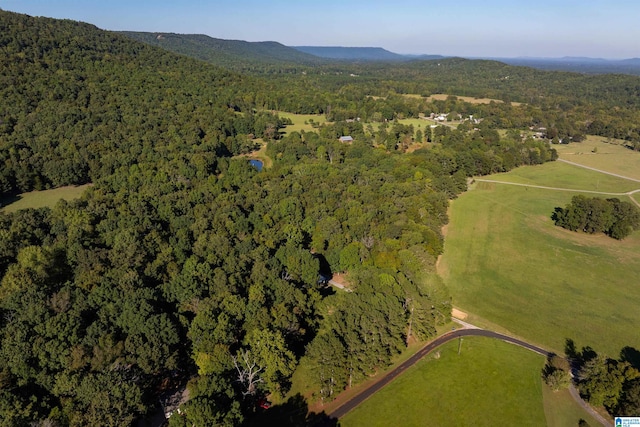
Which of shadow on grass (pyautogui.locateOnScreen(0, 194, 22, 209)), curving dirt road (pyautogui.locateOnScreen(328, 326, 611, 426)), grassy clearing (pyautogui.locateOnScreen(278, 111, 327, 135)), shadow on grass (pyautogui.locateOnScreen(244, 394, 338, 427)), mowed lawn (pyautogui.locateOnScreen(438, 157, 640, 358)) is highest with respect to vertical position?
grassy clearing (pyautogui.locateOnScreen(278, 111, 327, 135))

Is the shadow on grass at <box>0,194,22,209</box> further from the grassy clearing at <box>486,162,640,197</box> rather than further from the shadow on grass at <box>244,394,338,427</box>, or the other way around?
the grassy clearing at <box>486,162,640,197</box>

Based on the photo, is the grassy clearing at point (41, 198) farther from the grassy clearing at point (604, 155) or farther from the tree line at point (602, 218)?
the grassy clearing at point (604, 155)

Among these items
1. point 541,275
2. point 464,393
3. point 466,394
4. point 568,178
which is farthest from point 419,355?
point 568,178

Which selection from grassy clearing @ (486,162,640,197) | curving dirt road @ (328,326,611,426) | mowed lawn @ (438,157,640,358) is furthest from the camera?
grassy clearing @ (486,162,640,197)

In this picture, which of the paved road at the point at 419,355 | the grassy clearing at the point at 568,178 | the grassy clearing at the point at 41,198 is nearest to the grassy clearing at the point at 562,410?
the paved road at the point at 419,355

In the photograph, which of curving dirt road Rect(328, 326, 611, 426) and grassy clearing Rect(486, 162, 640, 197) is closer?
curving dirt road Rect(328, 326, 611, 426)

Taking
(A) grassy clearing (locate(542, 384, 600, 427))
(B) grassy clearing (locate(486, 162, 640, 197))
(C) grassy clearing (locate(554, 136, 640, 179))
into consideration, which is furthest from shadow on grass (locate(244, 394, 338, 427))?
(C) grassy clearing (locate(554, 136, 640, 179))
